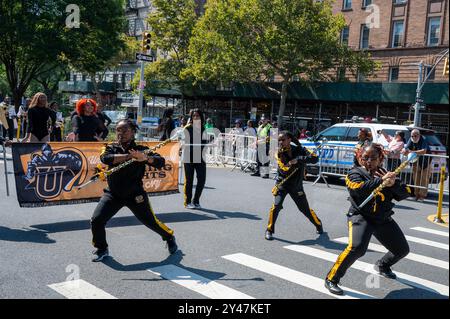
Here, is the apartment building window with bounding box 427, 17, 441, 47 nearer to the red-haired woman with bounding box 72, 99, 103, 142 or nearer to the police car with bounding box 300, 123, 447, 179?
the police car with bounding box 300, 123, 447, 179

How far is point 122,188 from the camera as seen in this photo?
19.0 ft

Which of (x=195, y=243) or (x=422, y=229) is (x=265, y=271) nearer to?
(x=195, y=243)

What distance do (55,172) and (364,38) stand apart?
113 ft

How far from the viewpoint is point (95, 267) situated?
223 inches

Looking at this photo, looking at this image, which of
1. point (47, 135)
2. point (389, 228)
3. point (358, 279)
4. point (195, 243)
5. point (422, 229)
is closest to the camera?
point (389, 228)

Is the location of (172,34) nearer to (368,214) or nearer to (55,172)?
(55,172)

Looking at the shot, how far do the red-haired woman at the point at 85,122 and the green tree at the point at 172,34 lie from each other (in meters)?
28.4

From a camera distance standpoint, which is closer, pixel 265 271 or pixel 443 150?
pixel 265 271

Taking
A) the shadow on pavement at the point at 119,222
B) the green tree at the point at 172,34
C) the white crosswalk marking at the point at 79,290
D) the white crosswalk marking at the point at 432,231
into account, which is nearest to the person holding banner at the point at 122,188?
the white crosswalk marking at the point at 79,290

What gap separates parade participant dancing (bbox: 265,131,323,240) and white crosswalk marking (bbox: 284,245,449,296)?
2.13ft

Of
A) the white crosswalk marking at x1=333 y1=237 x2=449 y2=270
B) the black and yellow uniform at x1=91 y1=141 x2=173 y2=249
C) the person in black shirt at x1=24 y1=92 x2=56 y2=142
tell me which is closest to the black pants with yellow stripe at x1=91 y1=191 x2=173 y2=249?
the black and yellow uniform at x1=91 y1=141 x2=173 y2=249

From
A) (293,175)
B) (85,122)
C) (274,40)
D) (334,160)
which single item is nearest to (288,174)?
(293,175)
